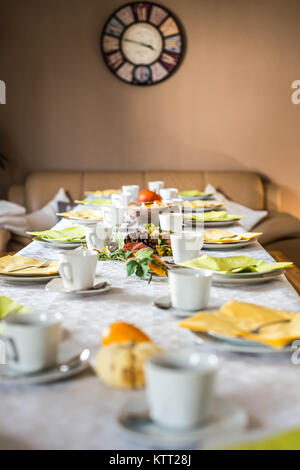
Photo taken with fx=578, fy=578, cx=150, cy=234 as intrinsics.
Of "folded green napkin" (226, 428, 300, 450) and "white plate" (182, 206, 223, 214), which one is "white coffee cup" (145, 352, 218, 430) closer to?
"folded green napkin" (226, 428, 300, 450)

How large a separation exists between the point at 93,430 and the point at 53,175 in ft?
13.3

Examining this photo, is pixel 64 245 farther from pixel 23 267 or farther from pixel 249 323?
pixel 249 323

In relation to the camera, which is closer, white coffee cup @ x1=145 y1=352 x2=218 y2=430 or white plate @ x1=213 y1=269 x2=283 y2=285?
white coffee cup @ x1=145 y1=352 x2=218 y2=430

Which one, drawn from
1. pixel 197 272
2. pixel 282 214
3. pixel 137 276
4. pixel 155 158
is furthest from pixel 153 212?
pixel 155 158

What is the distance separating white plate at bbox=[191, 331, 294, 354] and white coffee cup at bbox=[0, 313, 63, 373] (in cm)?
22

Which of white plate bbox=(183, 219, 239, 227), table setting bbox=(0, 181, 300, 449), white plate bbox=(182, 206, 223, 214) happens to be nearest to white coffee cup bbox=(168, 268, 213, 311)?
table setting bbox=(0, 181, 300, 449)

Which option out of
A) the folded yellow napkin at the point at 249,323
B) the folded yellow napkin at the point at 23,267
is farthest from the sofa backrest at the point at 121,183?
the folded yellow napkin at the point at 249,323

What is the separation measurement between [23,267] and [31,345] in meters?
0.66

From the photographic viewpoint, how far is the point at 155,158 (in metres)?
4.79

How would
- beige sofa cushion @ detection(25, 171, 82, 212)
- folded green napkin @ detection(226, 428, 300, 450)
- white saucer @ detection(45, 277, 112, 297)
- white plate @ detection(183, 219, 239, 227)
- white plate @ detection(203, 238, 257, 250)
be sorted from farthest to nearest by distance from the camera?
beige sofa cushion @ detection(25, 171, 82, 212) → white plate @ detection(183, 219, 239, 227) → white plate @ detection(203, 238, 257, 250) → white saucer @ detection(45, 277, 112, 297) → folded green napkin @ detection(226, 428, 300, 450)

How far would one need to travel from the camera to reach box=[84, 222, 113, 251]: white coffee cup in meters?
1.59

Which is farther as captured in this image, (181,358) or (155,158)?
(155,158)

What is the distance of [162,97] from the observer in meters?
4.70

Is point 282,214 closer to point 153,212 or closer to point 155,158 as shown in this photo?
point 155,158
